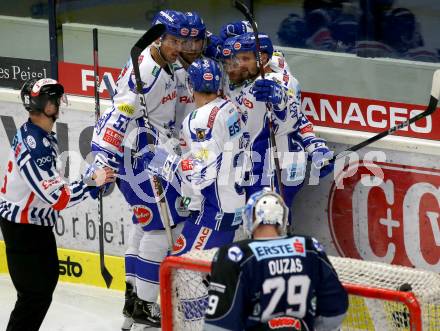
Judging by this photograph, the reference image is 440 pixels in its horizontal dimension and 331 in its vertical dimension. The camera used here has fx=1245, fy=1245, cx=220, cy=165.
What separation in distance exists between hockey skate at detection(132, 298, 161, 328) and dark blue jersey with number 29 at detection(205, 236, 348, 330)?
1784 mm

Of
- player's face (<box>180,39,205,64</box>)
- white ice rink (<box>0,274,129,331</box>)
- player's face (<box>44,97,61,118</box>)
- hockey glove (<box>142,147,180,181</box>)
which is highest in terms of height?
player's face (<box>180,39,205,64</box>)

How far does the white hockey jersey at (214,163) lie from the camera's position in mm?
5285

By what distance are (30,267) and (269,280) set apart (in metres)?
1.65

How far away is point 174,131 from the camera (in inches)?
234

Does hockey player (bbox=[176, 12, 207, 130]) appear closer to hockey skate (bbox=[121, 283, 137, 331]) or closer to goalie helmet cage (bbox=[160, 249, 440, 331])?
hockey skate (bbox=[121, 283, 137, 331])

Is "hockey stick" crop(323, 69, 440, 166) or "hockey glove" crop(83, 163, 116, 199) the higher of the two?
"hockey stick" crop(323, 69, 440, 166)

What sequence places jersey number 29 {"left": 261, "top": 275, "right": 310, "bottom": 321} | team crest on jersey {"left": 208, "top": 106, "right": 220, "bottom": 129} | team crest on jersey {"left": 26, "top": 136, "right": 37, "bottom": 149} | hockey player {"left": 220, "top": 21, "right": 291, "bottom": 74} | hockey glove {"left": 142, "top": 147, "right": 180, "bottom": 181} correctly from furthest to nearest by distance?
hockey player {"left": 220, "top": 21, "right": 291, "bottom": 74} → hockey glove {"left": 142, "top": 147, "right": 180, "bottom": 181} → team crest on jersey {"left": 208, "top": 106, "right": 220, "bottom": 129} → team crest on jersey {"left": 26, "top": 136, "right": 37, "bottom": 149} → jersey number 29 {"left": 261, "top": 275, "right": 310, "bottom": 321}

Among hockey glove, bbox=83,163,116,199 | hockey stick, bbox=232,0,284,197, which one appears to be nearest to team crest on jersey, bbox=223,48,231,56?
hockey stick, bbox=232,0,284,197

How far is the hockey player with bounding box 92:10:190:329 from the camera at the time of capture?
5766 millimetres

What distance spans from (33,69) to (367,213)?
7.12 ft

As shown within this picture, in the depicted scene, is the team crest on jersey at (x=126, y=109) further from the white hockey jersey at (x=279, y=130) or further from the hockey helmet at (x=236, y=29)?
the hockey helmet at (x=236, y=29)

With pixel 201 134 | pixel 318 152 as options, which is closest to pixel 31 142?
pixel 201 134

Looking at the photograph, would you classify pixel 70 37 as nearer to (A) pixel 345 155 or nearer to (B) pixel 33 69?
(B) pixel 33 69

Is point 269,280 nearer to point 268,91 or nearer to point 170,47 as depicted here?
point 268,91
